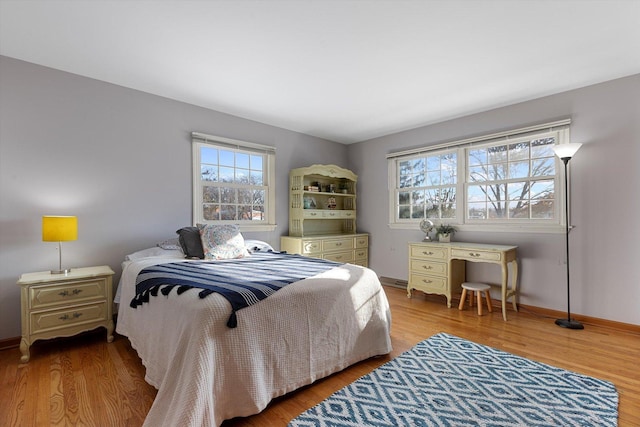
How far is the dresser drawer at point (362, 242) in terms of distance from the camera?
4.95 meters

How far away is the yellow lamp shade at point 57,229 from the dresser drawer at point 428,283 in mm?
3710

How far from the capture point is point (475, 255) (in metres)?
3.47

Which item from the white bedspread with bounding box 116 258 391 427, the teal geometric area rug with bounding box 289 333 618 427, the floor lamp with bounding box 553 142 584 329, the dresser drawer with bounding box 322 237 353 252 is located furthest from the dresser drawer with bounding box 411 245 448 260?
the white bedspread with bounding box 116 258 391 427

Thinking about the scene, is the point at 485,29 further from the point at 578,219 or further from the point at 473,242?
the point at 473,242

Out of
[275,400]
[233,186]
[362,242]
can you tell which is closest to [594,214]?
[362,242]

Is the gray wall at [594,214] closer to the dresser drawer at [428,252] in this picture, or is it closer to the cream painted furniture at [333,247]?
the dresser drawer at [428,252]

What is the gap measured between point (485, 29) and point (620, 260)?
2622 mm

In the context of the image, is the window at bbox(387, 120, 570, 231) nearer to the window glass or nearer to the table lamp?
the window glass

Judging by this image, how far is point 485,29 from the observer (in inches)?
85.5

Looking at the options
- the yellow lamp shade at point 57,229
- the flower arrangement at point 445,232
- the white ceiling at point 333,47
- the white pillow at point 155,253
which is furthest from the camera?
the flower arrangement at point 445,232

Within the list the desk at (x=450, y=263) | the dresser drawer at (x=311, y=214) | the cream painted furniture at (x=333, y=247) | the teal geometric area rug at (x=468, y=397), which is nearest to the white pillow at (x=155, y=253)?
the cream painted furniture at (x=333, y=247)

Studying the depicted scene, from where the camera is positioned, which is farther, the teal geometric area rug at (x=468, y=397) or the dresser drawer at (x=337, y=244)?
the dresser drawer at (x=337, y=244)

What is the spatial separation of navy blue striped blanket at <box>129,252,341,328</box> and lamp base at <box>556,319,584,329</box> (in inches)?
96.5

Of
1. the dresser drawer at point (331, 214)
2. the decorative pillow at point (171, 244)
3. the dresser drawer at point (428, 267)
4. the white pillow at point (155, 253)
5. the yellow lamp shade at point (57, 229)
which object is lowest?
the dresser drawer at point (428, 267)
